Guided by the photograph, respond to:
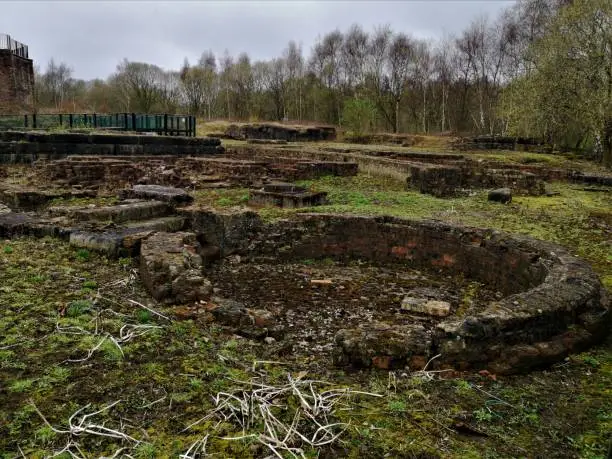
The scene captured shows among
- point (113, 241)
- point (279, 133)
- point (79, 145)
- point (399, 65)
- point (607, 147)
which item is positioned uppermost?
point (399, 65)

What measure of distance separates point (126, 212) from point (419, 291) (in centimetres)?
513

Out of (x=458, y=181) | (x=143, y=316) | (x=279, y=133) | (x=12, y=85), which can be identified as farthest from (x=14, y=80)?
(x=143, y=316)

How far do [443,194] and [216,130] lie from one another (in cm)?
2695

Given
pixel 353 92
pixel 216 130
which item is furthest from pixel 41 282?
pixel 353 92

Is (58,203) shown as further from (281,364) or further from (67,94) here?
(67,94)

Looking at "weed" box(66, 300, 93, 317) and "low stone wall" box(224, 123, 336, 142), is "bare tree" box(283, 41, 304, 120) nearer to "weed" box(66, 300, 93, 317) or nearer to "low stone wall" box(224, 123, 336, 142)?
"low stone wall" box(224, 123, 336, 142)

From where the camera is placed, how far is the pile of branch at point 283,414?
2.80 m

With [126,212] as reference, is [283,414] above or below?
below

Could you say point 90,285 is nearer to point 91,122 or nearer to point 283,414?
point 283,414

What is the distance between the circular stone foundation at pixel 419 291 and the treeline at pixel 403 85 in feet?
51.9

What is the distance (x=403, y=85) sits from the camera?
48.7m

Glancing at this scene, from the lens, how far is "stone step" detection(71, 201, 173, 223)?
8.09 m

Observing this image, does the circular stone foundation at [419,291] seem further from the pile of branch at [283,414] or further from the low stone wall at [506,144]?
the low stone wall at [506,144]

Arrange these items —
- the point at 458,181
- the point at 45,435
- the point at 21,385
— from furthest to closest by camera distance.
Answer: the point at 458,181 < the point at 21,385 < the point at 45,435
